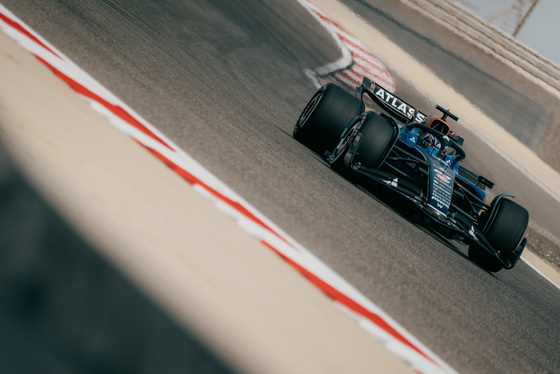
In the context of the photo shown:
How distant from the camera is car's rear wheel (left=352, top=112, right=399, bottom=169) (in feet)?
17.2

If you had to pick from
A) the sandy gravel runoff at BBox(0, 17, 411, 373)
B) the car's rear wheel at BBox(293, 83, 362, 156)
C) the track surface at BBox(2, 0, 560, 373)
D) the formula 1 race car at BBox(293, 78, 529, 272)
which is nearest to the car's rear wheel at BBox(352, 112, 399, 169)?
the formula 1 race car at BBox(293, 78, 529, 272)

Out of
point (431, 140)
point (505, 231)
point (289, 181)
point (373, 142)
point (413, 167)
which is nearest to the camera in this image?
point (289, 181)

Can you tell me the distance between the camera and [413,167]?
5938mm

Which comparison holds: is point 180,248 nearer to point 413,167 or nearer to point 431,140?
point 413,167

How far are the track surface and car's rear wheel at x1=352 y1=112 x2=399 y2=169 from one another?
330 millimetres

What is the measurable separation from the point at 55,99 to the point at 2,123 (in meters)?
0.84

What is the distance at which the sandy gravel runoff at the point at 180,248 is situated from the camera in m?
2.22

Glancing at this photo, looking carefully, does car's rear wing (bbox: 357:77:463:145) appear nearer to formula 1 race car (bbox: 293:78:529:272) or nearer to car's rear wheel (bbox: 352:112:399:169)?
formula 1 race car (bbox: 293:78:529:272)

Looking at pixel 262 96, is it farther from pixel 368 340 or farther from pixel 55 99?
pixel 368 340

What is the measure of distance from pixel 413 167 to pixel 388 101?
3.41ft

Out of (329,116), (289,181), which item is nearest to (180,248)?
(289,181)

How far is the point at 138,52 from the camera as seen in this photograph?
5.82 meters

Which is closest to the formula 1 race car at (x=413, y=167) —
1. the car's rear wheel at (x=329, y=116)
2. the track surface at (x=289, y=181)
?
the car's rear wheel at (x=329, y=116)

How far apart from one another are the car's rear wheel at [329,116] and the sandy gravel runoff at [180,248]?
9.30 ft
